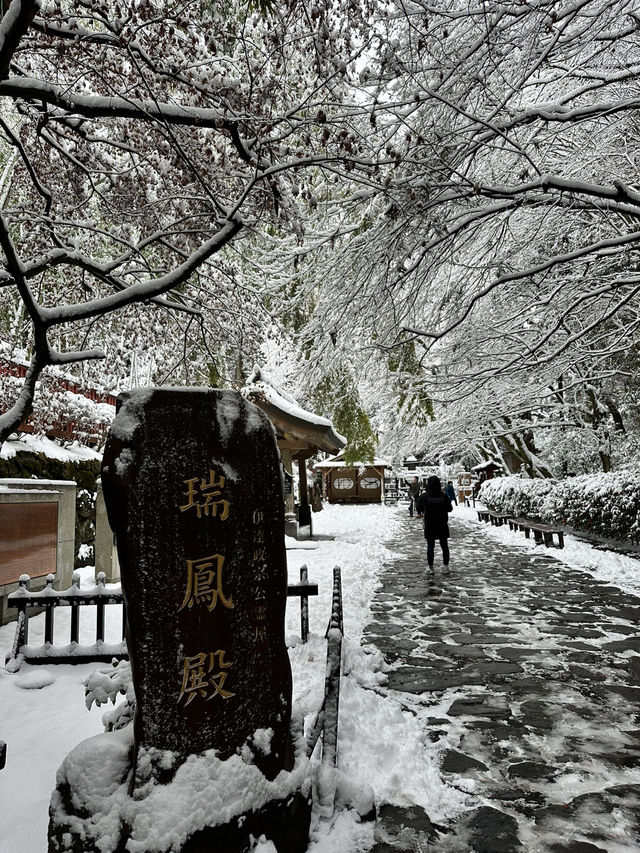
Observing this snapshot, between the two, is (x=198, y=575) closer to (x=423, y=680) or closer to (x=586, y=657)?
(x=423, y=680)

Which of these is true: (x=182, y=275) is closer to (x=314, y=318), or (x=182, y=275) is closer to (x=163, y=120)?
(x=163, y=120)

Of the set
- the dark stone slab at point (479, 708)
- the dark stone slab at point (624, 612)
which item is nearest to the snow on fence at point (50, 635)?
the dark stone slab at point (479, 708)

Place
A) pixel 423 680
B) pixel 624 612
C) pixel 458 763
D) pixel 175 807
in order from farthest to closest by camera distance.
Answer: pixel 624 612, pixel 423 680, pixel 458 763, pixel 175 807

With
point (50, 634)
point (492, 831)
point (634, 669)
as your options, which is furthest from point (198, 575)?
point (634, 669)

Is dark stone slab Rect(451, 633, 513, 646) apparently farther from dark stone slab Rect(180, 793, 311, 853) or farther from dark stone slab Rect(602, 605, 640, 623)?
dark stone slab Rect(180, 793, 311, 853)

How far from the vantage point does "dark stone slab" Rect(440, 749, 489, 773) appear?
137 inches

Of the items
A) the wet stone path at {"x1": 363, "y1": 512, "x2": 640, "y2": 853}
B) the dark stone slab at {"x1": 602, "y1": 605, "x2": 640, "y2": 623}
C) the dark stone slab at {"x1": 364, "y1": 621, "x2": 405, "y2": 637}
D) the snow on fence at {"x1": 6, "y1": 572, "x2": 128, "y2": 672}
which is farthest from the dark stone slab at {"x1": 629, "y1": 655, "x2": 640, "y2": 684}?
the snow on fence at {"x1": 6, "y1": 572, "x2": 128, "y2": 672}

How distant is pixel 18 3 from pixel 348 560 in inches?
429

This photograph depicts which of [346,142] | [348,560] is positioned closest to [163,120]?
[346,142]

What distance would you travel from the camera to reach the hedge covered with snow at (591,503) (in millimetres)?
11492

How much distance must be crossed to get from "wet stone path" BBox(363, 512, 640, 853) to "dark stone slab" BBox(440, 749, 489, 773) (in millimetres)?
12

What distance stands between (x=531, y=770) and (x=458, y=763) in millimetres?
457

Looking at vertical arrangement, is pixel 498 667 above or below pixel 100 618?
below

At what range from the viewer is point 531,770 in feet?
11.3
